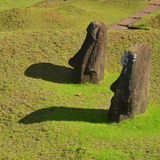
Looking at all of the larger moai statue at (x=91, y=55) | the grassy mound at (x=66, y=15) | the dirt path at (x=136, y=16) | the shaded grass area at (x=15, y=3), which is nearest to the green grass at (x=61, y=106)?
the larger moai statue at (x=91, y=55)

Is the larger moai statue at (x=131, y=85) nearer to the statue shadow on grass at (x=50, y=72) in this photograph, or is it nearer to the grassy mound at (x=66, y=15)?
the statue shadow on grass at (x=50, y=72)

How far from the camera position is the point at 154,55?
1385cm

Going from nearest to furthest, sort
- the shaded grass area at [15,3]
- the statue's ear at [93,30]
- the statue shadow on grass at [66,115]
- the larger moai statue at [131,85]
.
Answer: the larger moai statue at [131,85] < the statue shadow on grass at [66,115] < the statue's ear at [93,30] < the shaded grass area at [15,3]

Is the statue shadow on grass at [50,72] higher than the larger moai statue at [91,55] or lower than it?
lower

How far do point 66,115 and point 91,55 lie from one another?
2.72 m

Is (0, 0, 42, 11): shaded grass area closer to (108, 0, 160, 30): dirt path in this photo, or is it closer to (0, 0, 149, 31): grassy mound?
(0, 0, 149, 31): grassy mound

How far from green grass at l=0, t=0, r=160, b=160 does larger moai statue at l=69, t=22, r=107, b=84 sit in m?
0.40

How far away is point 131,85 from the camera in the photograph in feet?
30.3

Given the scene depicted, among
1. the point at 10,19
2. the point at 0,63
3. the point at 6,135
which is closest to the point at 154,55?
the point at 0,63

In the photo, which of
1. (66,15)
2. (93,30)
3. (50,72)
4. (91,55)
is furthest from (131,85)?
(66,15)

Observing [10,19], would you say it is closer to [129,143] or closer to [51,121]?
[51,121]

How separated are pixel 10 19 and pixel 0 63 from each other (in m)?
8.00

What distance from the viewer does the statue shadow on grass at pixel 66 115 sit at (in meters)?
9.71

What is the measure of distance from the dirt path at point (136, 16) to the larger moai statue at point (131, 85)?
921 centimetres
